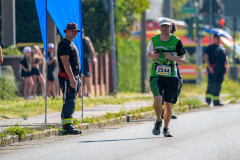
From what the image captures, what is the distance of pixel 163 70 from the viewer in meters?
11.1

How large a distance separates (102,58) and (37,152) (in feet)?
48.3

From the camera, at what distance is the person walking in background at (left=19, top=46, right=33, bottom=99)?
18.1 m

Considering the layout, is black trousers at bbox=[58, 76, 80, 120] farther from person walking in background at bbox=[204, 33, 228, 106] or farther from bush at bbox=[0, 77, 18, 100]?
person walking in background at bbox=[204, 33, 228, 106]

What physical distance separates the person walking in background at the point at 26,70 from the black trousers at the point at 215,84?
191 inches

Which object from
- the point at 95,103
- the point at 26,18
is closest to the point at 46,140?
the point at 95,103

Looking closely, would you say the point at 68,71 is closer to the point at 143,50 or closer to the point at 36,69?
the point at 36,69

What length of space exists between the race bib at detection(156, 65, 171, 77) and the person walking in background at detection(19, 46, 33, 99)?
24.8ft

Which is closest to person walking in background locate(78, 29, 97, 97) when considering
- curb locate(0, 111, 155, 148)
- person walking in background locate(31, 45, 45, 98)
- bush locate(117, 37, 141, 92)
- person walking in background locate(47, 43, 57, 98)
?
person walking in background locate(47, 43, 57, 98)

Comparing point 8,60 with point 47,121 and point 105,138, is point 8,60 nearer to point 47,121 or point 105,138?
point 47,121

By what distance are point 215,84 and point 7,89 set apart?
5.63 meters

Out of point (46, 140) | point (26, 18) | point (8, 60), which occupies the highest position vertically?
point (26, 18)

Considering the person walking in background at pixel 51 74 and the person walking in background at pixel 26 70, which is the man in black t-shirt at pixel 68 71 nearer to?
the person walking in background at pixel 26 70

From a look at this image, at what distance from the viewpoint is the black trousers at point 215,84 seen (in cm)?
1864

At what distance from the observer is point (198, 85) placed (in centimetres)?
2630
